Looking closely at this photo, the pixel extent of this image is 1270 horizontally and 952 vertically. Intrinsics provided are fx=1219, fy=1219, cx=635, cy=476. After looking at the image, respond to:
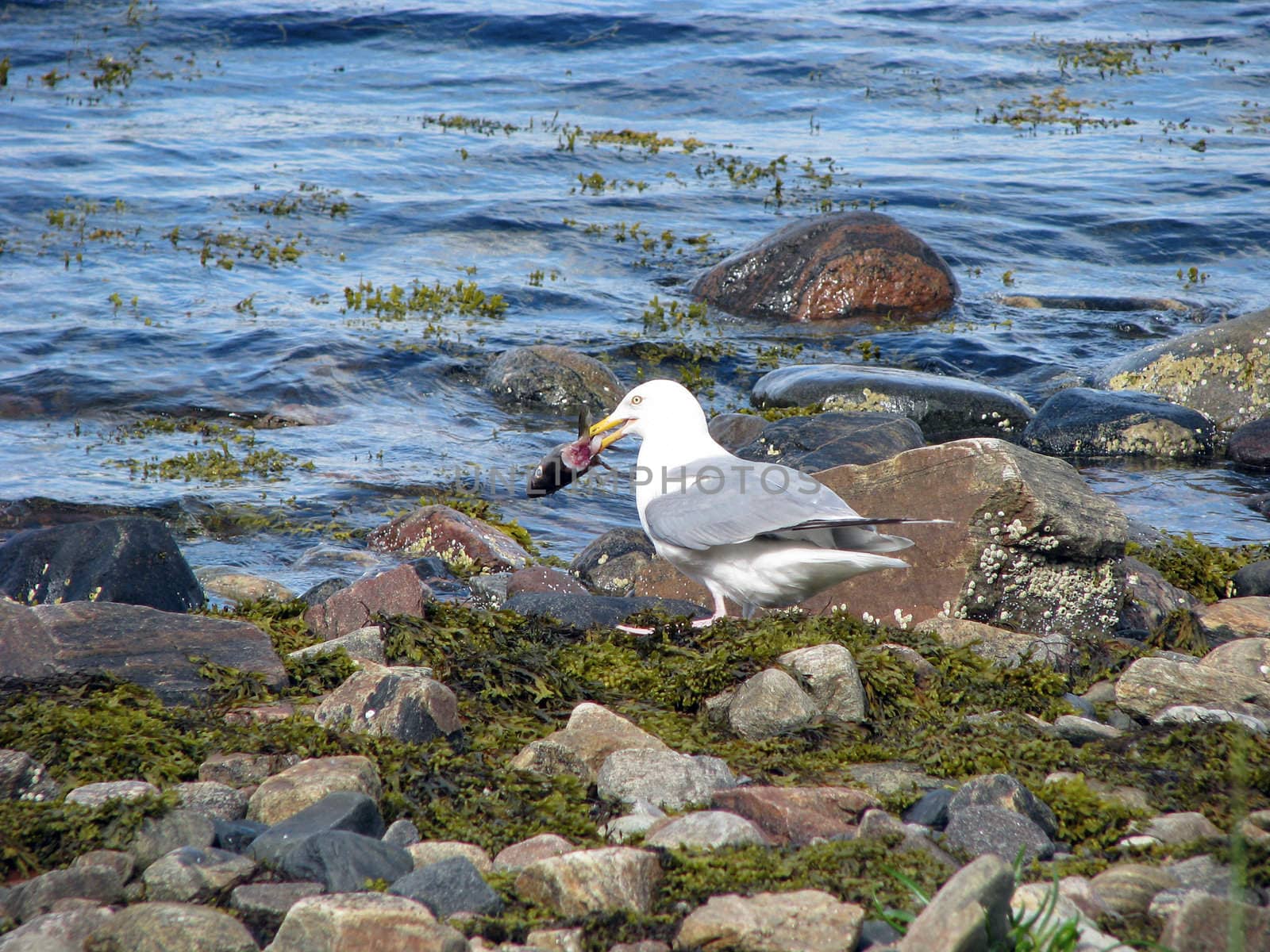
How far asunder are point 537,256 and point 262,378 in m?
4.98

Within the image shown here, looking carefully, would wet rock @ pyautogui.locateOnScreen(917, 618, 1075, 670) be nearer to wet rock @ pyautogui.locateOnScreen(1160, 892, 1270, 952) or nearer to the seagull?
the seagull

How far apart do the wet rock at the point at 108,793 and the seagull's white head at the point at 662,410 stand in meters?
3.08

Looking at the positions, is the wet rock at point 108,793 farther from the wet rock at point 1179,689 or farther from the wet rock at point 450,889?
the wet rock at point 1179,689

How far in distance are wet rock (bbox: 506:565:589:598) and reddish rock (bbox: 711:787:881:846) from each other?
2.88m

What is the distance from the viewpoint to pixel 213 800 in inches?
132

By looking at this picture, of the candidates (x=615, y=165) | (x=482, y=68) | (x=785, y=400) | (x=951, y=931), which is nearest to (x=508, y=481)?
(x=785, y=400)

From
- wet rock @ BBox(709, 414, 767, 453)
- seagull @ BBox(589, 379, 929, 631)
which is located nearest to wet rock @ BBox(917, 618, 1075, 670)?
seagull @ BBox(589, 379, 929, 631)

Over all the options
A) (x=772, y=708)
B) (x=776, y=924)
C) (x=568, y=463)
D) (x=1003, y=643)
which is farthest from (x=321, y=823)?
(x=568, y=463)

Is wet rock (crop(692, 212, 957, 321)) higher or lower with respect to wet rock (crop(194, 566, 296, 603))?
higher

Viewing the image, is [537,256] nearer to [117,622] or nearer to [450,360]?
[450,360]

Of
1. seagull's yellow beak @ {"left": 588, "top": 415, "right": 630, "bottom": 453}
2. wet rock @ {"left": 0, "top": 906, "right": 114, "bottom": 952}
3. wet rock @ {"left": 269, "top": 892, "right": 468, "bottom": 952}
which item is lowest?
wet rock @ {"left": 0, "top": 906, "right": 114, "bottom": 952}

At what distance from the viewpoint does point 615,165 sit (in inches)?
724

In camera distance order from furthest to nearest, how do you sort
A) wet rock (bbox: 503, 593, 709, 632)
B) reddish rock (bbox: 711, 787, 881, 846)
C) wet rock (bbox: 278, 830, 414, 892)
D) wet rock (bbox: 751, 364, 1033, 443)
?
wet rock (bbox: 751, 364, 1033, 443) → wet rock (bbox: 503, 593, 709, 632) → reddish rock (bbox: 711, 787, 881, 846) → wet rock (bbox: 278, 830, 414, 892)

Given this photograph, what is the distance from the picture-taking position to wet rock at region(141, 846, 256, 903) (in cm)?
289
